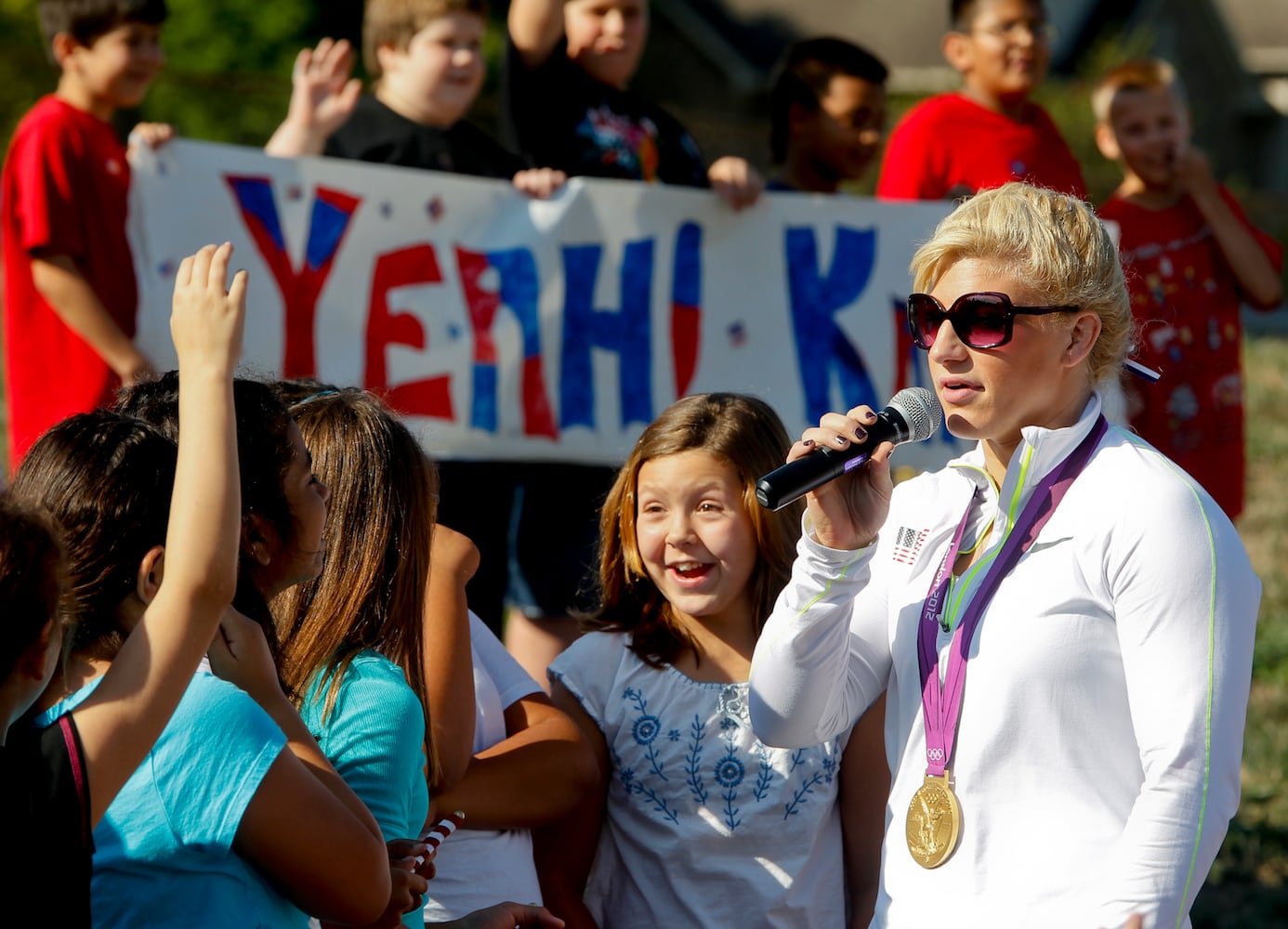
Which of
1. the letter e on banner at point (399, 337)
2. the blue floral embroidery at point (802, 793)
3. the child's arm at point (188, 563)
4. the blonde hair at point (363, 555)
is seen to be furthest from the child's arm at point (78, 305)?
the child's arm at point (188, 563)

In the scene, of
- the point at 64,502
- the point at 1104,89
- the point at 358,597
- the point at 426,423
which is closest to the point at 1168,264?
the point at 1104,89

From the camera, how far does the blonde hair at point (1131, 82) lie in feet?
17.7

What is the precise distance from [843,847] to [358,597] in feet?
3.79

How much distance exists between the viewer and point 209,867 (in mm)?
2064

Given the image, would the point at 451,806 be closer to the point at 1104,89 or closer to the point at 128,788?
Result: the point at 128,788

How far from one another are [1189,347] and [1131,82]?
0.96m

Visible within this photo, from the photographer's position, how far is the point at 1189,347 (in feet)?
17.3

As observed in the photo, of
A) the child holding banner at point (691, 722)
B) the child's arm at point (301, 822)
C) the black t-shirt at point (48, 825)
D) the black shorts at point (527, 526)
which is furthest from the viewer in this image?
the black shorts at point (527, 526)

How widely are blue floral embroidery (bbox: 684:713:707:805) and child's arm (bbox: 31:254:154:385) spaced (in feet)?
6.93

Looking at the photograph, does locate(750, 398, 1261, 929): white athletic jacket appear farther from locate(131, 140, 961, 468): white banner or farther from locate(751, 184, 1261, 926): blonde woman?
locate(131, 140, 961, 468): white banner

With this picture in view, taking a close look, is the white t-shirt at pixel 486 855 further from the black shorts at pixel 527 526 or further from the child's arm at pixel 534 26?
the child's arm at pixel 534 26

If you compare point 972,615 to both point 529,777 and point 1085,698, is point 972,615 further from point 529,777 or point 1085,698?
point 529,777

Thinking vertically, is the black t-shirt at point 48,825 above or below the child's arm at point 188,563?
below

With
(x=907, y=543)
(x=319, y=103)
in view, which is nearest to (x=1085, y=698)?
(x=907, y=543)
